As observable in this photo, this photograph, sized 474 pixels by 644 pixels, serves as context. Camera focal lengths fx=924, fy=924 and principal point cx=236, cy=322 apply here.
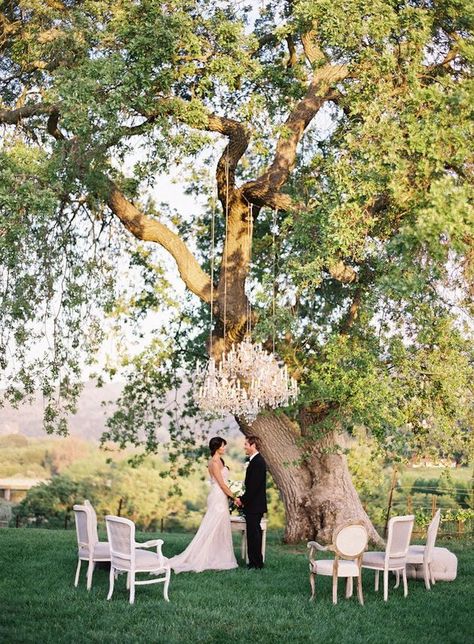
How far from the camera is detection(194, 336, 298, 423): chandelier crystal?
11.8 m

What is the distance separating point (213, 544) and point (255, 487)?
914mm

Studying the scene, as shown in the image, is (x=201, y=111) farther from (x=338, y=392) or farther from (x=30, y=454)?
(x=30, y=454)

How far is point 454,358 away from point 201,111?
16.9 ft

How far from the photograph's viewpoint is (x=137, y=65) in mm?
11875

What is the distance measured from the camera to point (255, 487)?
1218cm

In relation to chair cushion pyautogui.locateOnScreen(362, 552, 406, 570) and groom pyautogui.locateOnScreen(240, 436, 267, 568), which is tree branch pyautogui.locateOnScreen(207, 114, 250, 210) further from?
chair cushion pyautogui.locateOnScreen(362, 552, 406, 570)

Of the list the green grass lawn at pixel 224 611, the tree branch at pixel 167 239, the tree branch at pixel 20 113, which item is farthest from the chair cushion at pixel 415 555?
the tree branch at pixel 20 113

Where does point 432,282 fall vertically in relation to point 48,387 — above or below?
above

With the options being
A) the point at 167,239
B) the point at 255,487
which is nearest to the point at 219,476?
the point at 255,487

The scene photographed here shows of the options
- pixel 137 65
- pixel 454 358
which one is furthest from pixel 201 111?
pixel 454 358

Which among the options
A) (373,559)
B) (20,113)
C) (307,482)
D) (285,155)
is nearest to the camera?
(373,559)

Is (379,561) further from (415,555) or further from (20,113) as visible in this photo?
(20,113)

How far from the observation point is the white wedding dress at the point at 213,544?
38.6 ft

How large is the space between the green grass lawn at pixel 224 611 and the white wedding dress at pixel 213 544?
0.31 m
